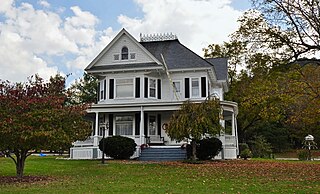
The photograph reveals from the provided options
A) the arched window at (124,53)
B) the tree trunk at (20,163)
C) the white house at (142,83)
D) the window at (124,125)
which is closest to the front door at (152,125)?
the white house at (142,83)

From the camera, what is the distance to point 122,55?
28641mm

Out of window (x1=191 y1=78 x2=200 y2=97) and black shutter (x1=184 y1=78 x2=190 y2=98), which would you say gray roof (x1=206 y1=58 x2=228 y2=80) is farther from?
black shutter (x1=184 y1=78 x2=190 y2=98)

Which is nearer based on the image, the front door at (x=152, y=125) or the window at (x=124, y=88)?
the front door at (x=152, y=125)

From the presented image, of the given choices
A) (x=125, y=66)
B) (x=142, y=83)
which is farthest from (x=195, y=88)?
(x=125, y=66)

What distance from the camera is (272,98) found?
1645 centimetres

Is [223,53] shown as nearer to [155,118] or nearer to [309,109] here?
[155,118]

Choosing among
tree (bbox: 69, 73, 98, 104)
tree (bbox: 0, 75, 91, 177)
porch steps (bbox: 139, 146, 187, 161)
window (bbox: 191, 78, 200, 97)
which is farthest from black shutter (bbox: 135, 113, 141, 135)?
tree (bbox: 69, 73, 98, 104)

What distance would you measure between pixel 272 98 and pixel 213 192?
7.82 m

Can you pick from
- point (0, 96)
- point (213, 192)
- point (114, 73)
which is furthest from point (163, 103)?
point (213, 192)

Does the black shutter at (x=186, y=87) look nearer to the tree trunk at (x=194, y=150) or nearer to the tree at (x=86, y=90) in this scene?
the tree trunk at (x=194, y=150)

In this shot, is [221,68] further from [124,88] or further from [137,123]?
[137,123]

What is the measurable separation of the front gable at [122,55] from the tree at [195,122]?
801 cm

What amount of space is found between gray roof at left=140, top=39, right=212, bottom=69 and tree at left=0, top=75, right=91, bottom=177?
14532mm

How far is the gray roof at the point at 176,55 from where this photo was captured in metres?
28.4
